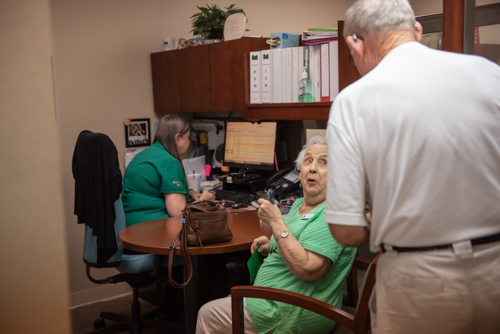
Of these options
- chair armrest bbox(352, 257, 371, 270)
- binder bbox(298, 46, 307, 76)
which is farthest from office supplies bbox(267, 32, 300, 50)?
chair armrest bbox(352, 257, 371, 270)

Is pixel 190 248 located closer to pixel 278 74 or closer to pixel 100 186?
pixel 100 186

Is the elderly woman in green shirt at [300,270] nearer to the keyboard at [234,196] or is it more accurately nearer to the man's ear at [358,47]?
the man's ear at [358,47]

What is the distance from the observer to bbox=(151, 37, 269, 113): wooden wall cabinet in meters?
3.28

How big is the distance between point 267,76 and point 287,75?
177mm

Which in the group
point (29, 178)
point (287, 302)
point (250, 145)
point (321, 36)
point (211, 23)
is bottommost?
point (287, 302)

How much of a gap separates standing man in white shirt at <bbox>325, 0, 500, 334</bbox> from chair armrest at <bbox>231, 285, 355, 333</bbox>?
444 millimetres

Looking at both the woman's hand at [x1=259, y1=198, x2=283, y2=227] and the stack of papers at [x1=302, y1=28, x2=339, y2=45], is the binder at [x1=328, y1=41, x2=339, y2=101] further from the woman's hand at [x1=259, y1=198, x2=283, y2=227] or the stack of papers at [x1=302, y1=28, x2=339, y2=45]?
the woman's hand at [x1=259, y1=198, x2=283, y2=227]

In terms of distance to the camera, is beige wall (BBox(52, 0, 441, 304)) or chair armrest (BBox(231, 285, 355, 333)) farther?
beige wall (BBox(52, 0, 441, 304))

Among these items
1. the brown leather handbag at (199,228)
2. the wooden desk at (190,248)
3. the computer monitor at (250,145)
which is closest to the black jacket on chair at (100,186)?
the wooden desk at (190,248)

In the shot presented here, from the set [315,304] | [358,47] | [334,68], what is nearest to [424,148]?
[358,47]

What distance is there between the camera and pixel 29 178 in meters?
0.89

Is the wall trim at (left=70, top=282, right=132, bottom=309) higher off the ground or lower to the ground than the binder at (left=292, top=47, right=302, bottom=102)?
lower

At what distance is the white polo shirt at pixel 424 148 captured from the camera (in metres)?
1.05

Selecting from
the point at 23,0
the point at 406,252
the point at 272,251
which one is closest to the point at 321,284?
the point at 272,251
